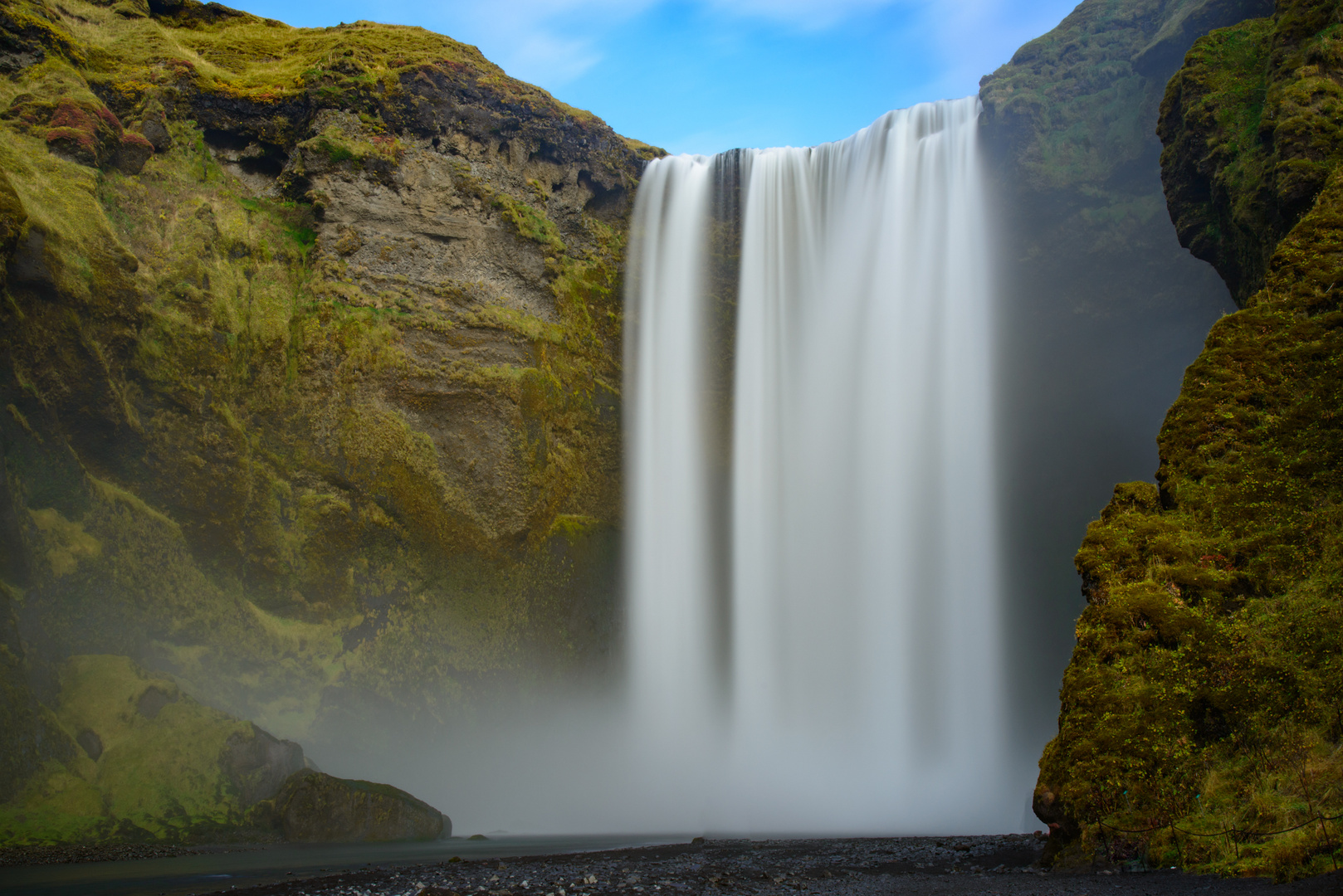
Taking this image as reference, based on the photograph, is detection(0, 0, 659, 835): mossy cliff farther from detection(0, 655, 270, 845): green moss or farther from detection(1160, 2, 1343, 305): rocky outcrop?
detection(1160, 2, 1343, 305): rocky outcrop

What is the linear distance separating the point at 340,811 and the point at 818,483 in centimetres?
1537


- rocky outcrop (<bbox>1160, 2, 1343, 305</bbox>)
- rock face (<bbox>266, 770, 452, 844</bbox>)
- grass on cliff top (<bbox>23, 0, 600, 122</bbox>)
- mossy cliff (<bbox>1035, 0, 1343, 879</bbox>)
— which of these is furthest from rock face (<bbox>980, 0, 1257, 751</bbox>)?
rock face (<bbox>266, 770, 452, 844</bbox>)

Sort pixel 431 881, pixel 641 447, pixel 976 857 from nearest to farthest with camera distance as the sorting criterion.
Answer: pixel 431 881
pixel 976 857
pixel 641 447

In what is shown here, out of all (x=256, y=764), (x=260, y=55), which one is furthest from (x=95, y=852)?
(x=260, y=55)

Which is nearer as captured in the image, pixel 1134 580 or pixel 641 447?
pixel 1134 580

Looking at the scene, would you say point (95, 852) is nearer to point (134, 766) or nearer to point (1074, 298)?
point (134, 766)

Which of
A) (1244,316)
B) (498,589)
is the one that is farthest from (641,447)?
(1244,316)

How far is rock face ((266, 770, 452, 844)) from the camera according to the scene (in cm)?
1515

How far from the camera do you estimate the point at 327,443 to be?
69.1ft

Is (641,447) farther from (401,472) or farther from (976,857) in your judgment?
(976,857)

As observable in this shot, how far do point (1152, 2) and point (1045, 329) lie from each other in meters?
9.95

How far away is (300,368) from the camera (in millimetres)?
21203

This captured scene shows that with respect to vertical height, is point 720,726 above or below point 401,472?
below

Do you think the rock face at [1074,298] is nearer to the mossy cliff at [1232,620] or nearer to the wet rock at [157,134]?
the mossy cliff at [1232,620]
